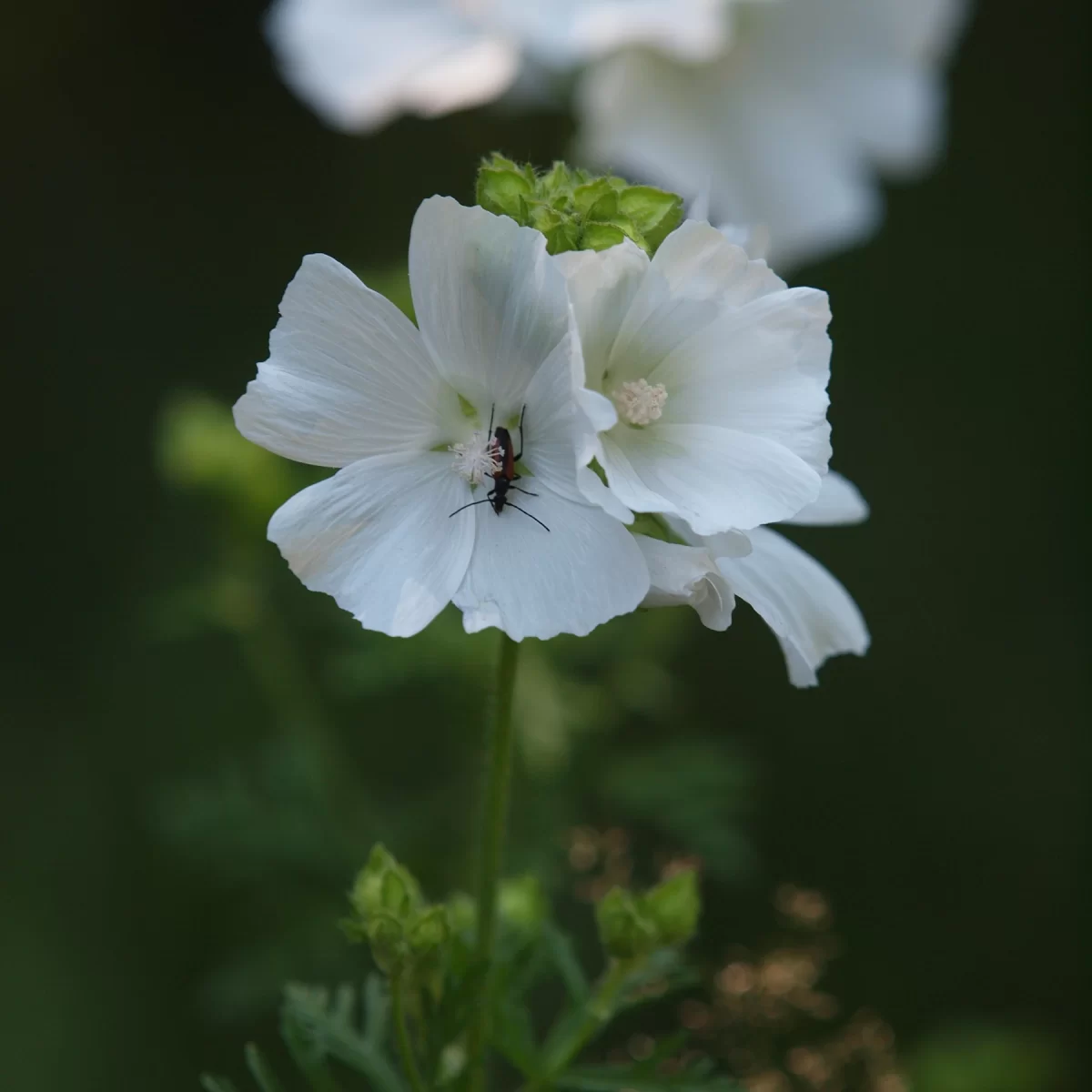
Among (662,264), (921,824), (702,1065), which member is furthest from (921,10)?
(702,1065)

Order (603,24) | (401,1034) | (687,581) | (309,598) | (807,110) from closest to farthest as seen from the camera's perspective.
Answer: (687,581) < (401,1034) < (603,24) < (309,598) < (807,110)

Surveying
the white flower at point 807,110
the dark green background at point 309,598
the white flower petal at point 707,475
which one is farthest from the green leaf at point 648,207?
the dark green background at point 309,598

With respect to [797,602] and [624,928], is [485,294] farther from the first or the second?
[624,928]

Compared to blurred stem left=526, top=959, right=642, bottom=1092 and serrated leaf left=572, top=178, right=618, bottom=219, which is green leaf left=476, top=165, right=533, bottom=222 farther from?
blurred stem left=526, top=959, right=642, bottom=1092

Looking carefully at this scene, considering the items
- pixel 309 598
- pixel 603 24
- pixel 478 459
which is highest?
pixel 603 24

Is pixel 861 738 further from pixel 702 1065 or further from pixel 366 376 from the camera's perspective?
pixel 366 376

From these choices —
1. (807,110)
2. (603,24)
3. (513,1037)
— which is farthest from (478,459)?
(807,110)

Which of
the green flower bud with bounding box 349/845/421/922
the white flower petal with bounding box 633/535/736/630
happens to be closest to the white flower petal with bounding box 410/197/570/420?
the white flower petal with bounding box 633/535/736/630

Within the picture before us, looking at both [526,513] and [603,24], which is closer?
[526,513]
